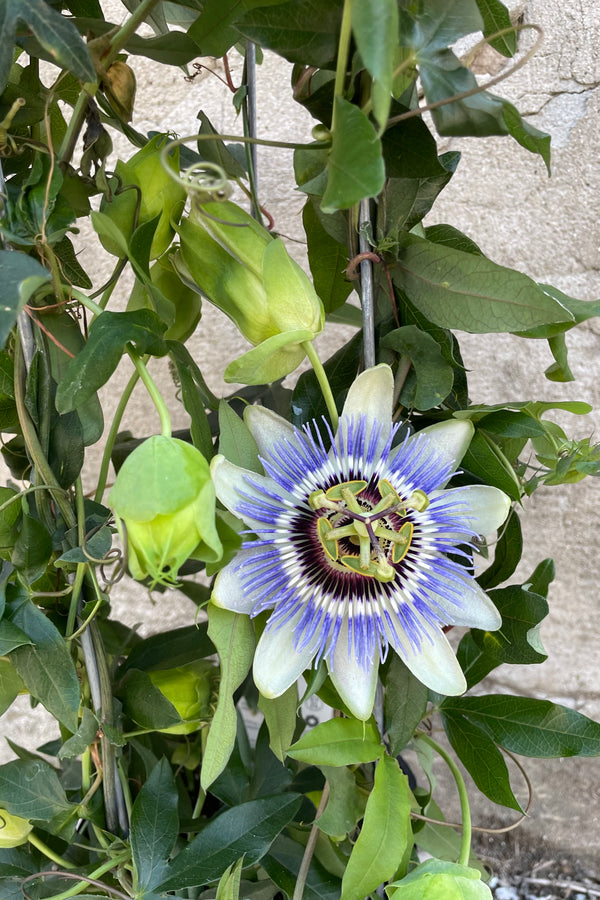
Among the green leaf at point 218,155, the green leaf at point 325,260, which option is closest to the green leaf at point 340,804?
the green leaf at point 325,260

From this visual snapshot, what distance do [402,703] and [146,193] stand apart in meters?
0.47

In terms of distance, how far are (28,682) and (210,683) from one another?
25 cm

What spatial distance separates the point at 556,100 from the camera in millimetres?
1091

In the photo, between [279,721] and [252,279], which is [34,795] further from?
[252,279]

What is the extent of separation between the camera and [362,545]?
Answer: 602 millimetres

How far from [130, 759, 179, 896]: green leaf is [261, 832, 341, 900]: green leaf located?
5.5 inches

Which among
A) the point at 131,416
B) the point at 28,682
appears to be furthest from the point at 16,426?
the point at 131,416

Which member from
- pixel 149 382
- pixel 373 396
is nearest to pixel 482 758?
pixel 373 396

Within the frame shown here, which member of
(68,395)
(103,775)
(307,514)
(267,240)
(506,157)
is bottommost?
(103,775)

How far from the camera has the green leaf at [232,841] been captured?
2.16 ft

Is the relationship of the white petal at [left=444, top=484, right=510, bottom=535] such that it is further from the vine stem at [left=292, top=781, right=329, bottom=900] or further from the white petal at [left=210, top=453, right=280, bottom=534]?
the vine stem at [left=292, top=781, right=329, bottom=900]

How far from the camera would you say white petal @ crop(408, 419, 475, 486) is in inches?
23.9

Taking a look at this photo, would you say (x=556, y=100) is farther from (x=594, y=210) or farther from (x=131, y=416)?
(x=131, y=416)

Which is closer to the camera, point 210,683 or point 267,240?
point 267,240
